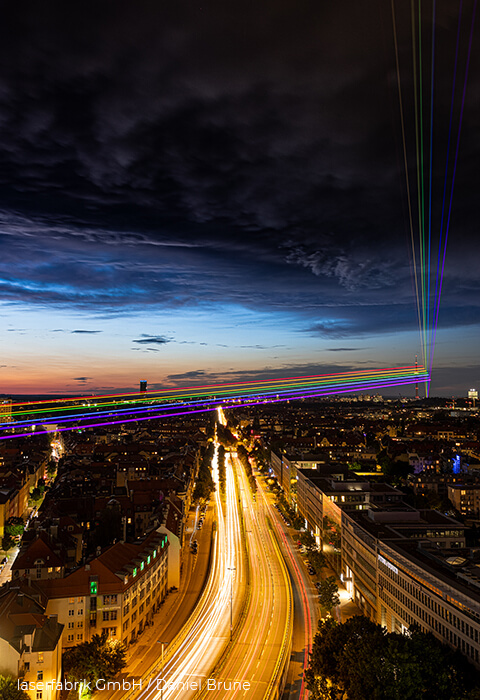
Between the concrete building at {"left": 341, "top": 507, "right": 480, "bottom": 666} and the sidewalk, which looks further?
the sidewalk

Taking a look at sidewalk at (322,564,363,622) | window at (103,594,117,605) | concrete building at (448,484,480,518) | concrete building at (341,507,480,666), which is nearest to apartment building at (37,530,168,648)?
window at (103,594,117,605)

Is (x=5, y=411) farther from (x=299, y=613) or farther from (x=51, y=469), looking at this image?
(x=299, y=613)

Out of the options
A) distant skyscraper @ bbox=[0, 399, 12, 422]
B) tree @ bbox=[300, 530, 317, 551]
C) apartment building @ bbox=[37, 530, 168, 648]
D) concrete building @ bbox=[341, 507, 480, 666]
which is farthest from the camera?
distant skyscraper @ bbox=[0, 399, 12, 422]

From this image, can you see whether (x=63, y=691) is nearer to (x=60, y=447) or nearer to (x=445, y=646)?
(x=445, y=646)

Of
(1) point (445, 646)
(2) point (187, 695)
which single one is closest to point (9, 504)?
(2) point (187, 695)

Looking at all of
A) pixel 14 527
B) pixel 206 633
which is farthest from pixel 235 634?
pixel 14 527

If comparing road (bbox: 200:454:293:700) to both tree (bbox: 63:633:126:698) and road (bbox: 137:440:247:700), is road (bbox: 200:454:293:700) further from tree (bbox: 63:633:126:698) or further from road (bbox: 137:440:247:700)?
tree (bbox: 63:633:126:698)
